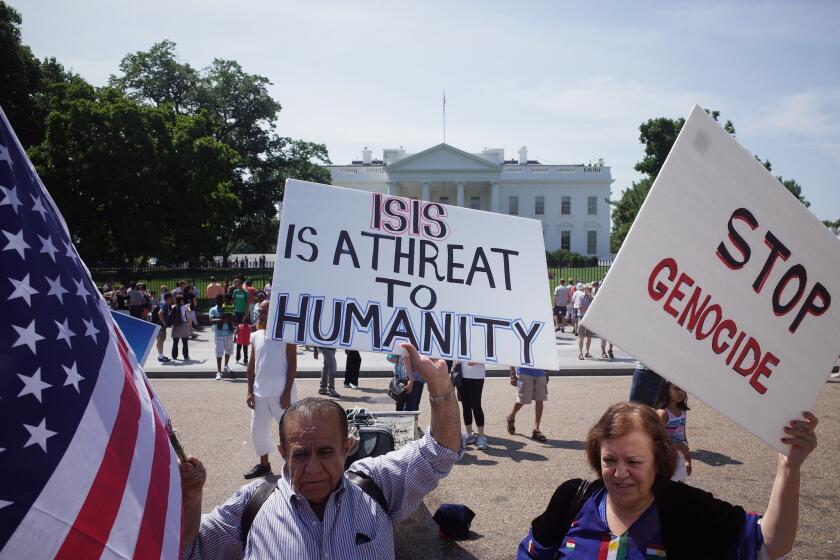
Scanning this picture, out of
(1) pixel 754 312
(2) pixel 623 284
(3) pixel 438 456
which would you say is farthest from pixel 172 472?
(1) pixel 754 312

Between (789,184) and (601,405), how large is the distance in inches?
2040

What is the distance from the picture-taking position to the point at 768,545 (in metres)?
2.04

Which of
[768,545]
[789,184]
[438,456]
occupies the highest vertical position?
[789,184]

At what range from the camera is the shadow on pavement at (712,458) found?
665 cm

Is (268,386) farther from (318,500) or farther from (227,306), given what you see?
(227,306)

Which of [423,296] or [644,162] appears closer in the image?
[423,296]

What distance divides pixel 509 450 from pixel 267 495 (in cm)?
530

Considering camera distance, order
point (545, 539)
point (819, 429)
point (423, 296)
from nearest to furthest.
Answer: point (545, 539) → point (423, 296) → point (819, 429)

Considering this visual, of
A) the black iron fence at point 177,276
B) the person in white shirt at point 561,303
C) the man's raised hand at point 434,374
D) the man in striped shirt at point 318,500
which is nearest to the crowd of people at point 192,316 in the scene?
the black iron fence at point 177,276

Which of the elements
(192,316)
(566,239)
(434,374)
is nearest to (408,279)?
(434,374)

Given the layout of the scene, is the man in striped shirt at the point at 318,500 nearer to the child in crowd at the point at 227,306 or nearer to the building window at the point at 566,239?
the child in crowd at the point at 227,306

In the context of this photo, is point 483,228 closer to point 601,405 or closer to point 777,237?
point 777,237

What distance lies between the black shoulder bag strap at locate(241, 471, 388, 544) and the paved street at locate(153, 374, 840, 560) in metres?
2.55

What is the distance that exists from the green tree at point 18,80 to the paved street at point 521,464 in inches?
967
